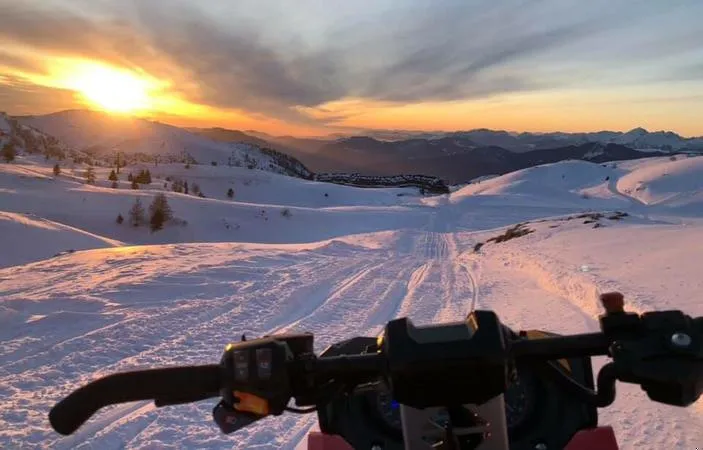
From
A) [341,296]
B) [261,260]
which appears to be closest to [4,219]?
[261,260]

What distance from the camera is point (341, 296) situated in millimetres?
11008

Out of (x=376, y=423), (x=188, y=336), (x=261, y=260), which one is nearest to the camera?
(x=376, y=423)

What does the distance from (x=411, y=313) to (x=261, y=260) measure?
576 centimetres

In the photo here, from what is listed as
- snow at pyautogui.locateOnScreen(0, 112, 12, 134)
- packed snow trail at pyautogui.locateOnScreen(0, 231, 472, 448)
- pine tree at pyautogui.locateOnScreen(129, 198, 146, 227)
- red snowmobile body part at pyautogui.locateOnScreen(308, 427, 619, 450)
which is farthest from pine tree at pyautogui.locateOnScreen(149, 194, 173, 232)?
snow at pyautogui.locateOnScreen(0, 112, 12, 134)

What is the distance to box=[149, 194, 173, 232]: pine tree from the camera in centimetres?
3126

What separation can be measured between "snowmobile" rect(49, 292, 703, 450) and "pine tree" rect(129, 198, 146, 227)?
31.9 meters

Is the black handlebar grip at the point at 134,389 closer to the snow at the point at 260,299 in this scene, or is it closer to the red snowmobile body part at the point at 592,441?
the red snowmobile body part at the point at 592,441

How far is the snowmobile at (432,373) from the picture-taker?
1227mm

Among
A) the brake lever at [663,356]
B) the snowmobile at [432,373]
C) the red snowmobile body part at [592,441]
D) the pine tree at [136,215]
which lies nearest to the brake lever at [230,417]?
the snowmobile at [432,373]

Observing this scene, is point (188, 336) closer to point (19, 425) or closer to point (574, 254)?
point (19, 425)

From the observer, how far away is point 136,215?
31.6 metres

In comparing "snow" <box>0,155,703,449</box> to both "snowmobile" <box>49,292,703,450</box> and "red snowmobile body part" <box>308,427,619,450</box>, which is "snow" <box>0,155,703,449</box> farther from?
"snowmobile" <box>49,292,703,450</box>

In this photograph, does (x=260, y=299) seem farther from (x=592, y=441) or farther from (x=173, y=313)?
(x=592, y=441)

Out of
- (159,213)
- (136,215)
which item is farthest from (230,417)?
(136,215)
